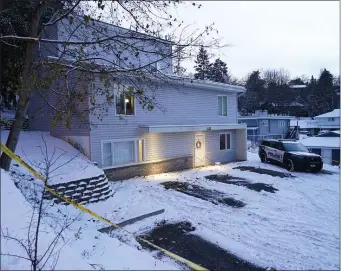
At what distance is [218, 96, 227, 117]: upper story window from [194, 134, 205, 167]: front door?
2.68 metres

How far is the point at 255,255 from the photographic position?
6340mm

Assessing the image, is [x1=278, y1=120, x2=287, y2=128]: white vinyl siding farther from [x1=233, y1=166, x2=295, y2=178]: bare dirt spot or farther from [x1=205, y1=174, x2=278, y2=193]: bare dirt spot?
[x1=205, y1=174, x2=278, y2=193]: bare dirt spot

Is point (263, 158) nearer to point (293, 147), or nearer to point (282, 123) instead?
point (293, 147)

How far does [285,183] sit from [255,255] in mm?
7931

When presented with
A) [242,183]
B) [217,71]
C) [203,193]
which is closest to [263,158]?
[242,183]

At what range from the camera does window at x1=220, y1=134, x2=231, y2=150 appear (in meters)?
19.6

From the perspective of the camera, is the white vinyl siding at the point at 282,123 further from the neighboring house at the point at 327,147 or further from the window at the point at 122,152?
the window at the point at 122,152

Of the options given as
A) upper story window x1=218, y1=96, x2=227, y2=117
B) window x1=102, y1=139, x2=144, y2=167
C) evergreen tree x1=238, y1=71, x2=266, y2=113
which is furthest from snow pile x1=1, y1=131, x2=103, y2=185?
evergreen tree x1=238, y1=71, x2=266, y2=113

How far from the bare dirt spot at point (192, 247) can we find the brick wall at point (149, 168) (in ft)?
19.2

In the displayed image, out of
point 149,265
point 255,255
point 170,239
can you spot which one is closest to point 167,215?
point 170,239

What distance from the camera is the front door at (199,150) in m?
17.8

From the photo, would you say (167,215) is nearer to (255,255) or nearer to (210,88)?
(255,255)

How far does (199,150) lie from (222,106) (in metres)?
3.95

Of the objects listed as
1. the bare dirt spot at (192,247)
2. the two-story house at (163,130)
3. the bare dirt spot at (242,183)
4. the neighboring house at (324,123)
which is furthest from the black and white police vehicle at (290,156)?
the neighboring house at (324,123)
